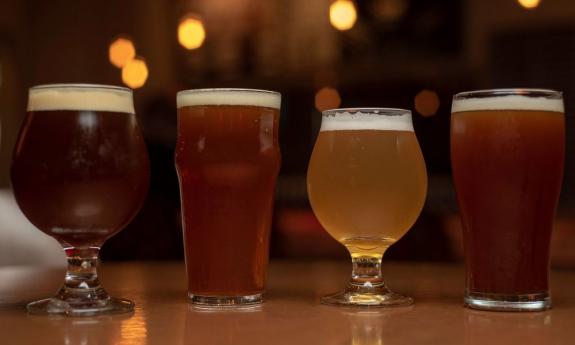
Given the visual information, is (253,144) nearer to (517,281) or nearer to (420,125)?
(517,281)

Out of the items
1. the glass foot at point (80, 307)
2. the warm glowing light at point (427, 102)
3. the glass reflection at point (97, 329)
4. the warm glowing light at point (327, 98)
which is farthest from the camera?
the warm glowing light at point (327, 98)

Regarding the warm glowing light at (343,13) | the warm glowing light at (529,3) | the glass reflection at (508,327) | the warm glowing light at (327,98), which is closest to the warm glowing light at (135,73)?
the warm glowing light at (327,98)

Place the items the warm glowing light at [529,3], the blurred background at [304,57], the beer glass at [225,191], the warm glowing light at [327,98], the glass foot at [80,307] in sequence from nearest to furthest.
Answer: the glass foot at [80,307], the beer glass at [225,191], the warm glowing light at [529,3], the blurred background at [304,57], the warm glowing light at [327,98]

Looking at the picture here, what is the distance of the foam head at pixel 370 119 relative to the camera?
116cm

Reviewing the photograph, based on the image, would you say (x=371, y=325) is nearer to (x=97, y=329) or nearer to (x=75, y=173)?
(x=97, y=329)

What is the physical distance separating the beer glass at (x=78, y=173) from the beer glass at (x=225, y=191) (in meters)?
0.09

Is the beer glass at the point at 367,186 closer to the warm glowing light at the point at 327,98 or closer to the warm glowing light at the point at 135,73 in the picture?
the warm glowing light at the point at 327,98

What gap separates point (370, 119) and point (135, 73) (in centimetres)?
480

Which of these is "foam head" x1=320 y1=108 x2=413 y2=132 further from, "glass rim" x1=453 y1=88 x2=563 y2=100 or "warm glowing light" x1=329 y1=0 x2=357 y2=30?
"warm glowing light" x1=329 y1=0 x2=357 y2=30

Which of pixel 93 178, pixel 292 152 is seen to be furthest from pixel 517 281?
pixel 292 152

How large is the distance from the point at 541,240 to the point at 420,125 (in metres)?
3.86

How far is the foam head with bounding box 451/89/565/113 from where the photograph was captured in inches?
42.8

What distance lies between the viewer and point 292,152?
5.28 meters

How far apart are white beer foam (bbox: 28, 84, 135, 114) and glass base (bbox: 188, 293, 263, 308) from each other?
27 centimetres
